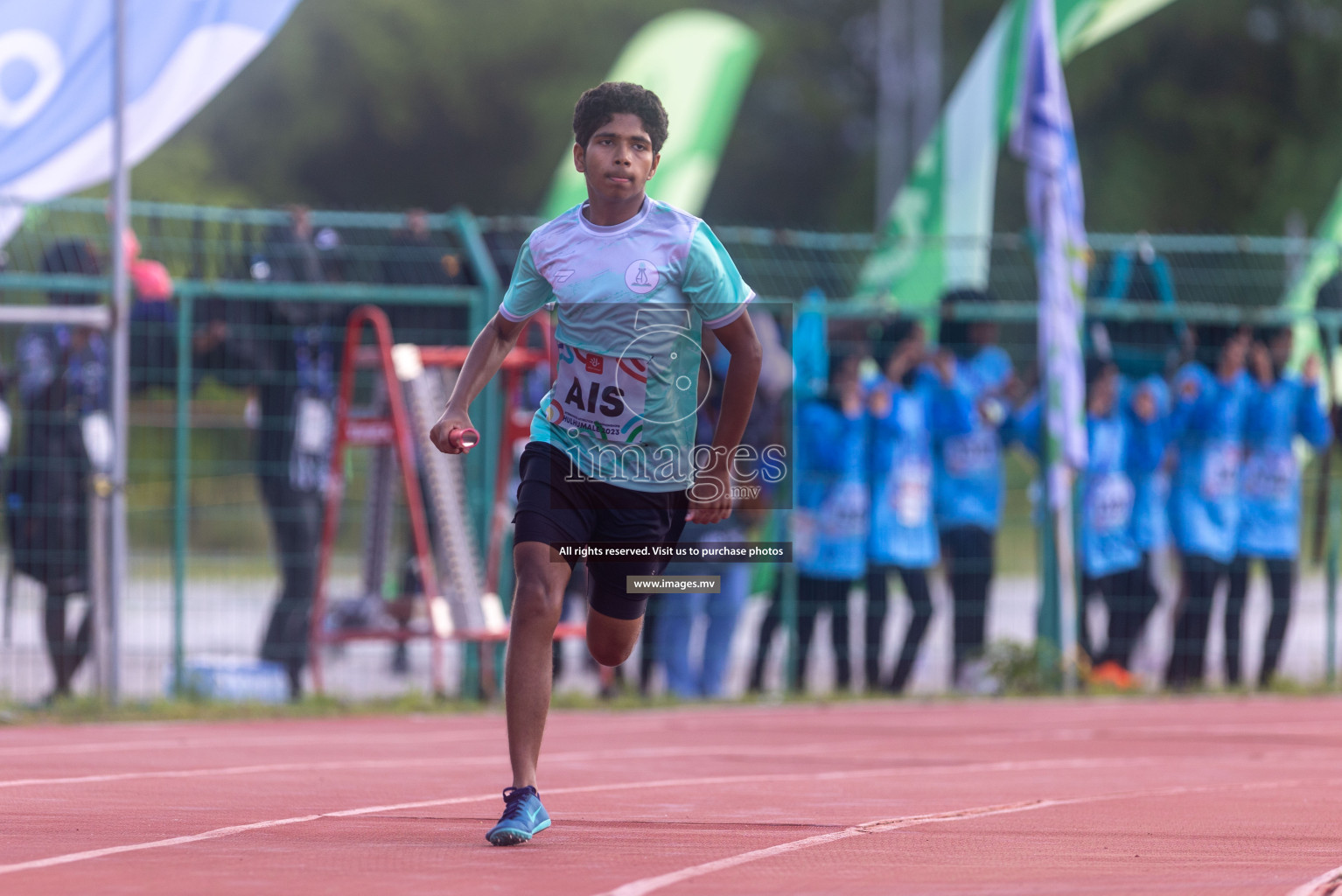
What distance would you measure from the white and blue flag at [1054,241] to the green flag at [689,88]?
4.73 meters

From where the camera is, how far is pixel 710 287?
226 inches

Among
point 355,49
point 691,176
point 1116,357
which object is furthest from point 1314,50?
point 1116,357

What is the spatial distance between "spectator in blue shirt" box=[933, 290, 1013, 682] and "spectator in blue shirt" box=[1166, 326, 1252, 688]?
122cm

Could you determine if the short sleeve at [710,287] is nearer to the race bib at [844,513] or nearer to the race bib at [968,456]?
the race bib at [844,513]

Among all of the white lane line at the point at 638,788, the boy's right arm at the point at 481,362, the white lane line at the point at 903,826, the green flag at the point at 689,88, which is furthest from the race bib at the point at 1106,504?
the boy's right arm at the point at 481,362

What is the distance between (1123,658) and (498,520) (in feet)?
13.3

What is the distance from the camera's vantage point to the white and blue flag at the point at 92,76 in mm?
10031

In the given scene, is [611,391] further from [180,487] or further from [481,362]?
[180,487]

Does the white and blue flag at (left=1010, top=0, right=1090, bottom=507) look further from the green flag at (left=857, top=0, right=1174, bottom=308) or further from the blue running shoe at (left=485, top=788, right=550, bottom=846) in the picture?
the blue running shoe at (left=485, top=788, right=550, bottom=846)

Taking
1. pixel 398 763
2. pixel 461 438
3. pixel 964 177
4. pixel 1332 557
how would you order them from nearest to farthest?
pixel 461 438 < pixel 398 763 < pixel 1332 557 < pixel 964 177

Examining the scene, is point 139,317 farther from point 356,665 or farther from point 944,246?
point 944,246

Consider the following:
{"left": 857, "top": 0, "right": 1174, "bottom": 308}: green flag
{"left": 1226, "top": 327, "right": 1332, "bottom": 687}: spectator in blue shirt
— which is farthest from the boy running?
{"left": 1226, "top": 327, "right": 1332, "bottom": 687}: spectator in blue shirt

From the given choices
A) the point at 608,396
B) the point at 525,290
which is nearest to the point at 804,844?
the point at 608,396

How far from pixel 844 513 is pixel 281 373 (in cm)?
333
